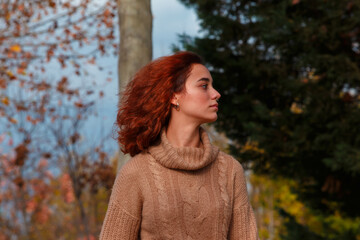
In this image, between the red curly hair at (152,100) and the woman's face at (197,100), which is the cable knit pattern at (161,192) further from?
the woman's face at (197,100)

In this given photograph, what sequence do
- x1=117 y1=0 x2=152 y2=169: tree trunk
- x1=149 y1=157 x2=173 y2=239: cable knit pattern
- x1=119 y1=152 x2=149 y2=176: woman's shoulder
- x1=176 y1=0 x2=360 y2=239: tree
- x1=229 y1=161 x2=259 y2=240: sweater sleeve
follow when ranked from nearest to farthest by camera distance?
x1=149 y1=157 x2=173 y2=239: cable knit pattern < x1=119 y1=152 x2=149 y2=176: woman's shoulder < x1=229 y1=161 x2=259 y2=240: sweater sleeve < x1=117 y1=0 x2=152 y2=169: tree trunk < x1=176 y1=0 x2=360 y2=239: tree

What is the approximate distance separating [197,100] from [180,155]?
12.8 inches

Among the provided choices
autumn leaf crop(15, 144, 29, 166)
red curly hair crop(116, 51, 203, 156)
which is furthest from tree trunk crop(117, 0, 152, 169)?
autumn leaf crop(15, 144, 29, 166)

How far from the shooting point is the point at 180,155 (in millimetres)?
2596

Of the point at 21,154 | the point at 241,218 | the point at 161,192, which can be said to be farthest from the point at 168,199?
the point at 21,154

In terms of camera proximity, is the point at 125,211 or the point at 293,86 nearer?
the point at 125,211

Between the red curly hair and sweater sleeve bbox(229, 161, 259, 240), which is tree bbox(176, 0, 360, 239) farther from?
the red curly hair

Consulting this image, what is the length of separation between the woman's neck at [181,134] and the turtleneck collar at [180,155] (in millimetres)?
48

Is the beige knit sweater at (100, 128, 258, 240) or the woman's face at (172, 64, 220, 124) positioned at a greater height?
the woman's face at (172, 64, 220, 124)

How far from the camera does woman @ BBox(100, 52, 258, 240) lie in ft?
8.24

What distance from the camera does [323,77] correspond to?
6.85 meters

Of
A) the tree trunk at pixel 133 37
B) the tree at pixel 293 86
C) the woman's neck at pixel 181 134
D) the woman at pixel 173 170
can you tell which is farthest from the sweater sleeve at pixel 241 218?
the tree at pixel 293 86

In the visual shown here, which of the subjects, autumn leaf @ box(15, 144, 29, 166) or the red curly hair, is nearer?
the red curly hair

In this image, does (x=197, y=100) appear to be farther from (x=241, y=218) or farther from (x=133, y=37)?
(x=133, y=37)
